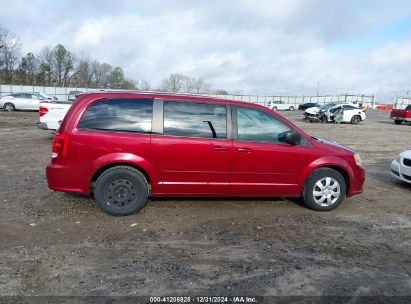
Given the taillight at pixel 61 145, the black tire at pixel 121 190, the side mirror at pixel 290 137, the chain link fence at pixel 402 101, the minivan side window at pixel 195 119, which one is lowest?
the black tire at pixel 121 190

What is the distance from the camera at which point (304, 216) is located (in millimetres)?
5395

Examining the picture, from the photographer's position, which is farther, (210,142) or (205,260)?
(210,142)

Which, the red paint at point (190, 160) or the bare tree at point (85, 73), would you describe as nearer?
the red paint at point (190, 160)

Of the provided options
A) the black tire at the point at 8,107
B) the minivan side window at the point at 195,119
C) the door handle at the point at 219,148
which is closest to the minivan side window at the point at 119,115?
the minivan side window at the point at 195,119

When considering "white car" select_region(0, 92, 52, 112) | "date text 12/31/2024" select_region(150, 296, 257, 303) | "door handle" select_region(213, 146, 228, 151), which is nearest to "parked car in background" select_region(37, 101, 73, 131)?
"door handle" select_region(213, 146, 228, 151)

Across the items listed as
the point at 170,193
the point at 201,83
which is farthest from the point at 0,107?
the point at 201,83

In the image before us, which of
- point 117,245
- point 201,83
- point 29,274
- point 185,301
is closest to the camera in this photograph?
point 185,301

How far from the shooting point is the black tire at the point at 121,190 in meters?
5.09

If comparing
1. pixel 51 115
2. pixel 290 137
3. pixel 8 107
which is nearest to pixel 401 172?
pixel 290 137

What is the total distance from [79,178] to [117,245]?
135cm

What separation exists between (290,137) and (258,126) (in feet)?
1.68

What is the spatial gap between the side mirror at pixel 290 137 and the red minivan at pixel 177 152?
0.05ft

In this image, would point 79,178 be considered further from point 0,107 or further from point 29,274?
point 0,107

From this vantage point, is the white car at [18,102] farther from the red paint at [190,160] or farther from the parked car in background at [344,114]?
the red paint at [190,160]
